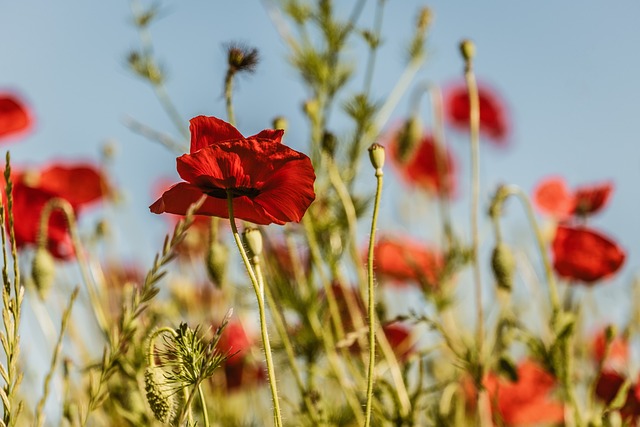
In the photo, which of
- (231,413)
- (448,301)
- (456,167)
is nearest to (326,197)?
(448,301)

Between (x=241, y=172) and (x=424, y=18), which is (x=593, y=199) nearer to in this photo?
(x=424, y=18)

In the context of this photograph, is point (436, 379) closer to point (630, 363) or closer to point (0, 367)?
point (630, 363)

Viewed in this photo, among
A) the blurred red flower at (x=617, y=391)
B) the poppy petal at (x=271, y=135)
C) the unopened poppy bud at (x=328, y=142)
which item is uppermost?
the unopened poppy bud at (x=328, y=142)

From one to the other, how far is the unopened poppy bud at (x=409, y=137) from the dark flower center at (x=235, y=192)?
0.83 meters

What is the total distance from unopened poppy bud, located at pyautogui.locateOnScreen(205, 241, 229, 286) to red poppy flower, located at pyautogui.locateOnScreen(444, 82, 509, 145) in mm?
1428

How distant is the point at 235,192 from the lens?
31.4 inches

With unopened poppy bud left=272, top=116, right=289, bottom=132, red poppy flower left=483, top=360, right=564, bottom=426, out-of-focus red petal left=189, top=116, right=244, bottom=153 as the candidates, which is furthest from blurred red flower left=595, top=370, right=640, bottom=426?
out-of-focus red petal left=189, top=116, right=244, bottom=153

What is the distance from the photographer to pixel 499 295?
4.51ft

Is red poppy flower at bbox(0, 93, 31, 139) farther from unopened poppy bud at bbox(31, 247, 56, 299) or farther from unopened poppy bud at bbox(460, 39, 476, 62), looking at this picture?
unopened poppy bud at bbox(460, 39, 476, 62)

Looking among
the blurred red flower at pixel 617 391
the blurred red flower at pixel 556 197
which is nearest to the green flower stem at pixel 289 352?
the blurred red flower at pixel 617 391

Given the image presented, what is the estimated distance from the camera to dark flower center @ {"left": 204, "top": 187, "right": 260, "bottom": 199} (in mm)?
787

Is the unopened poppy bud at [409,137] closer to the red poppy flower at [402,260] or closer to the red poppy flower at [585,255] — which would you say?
the red poppy flower at [402,260]

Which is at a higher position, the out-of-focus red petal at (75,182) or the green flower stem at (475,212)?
the out-of-focus red petal at (75,182)

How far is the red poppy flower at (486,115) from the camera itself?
2.41 m
